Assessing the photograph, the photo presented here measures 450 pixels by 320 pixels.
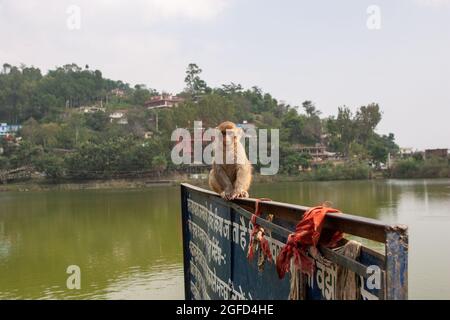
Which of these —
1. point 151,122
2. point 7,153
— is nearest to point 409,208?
point 7,153

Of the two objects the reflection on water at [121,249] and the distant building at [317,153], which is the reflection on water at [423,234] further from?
the distant building at [317,153]

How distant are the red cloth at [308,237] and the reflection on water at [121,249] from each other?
7.33 m

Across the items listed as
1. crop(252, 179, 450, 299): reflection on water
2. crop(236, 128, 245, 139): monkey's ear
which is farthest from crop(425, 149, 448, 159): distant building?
crop(236, 128, 245, 139): monkey's ear

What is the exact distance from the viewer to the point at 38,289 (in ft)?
31.6

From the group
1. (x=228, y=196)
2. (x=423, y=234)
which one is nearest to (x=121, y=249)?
(x=423, y=234)

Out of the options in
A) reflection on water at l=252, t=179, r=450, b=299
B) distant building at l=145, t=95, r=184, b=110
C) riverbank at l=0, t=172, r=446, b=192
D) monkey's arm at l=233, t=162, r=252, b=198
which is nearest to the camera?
monkey's arm at l=233, t=162, r=252, b=198

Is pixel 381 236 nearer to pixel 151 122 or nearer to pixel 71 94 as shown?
pixel 151 122

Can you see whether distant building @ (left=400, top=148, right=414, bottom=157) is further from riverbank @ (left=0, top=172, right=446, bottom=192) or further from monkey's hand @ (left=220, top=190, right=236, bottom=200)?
monkey's hand @ (left=220, top=190, right=236, bottom=200)

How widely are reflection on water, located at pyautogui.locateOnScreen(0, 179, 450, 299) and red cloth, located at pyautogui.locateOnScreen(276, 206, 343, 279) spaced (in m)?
7.33

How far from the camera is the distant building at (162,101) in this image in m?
74.9

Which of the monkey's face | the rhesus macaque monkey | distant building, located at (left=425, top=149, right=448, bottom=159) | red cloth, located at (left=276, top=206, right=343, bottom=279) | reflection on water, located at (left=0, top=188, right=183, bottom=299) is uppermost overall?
the monkey's face

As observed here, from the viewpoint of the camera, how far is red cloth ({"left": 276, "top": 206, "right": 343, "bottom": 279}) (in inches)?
52.3

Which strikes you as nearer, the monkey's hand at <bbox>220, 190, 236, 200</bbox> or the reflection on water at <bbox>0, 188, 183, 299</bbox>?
the monkey's hand at <bbox>220, 190, 236, 200</bbox>
